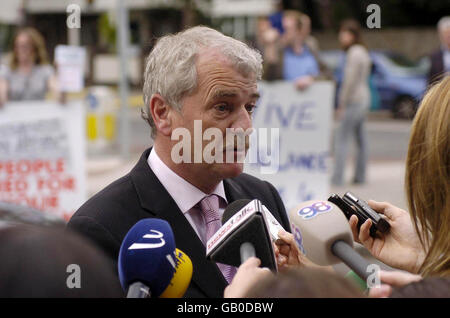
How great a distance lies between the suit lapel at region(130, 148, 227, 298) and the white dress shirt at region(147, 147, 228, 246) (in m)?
0.03

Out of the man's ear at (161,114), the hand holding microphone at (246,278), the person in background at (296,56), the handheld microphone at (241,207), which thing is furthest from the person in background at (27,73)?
the hand holding microphone at (246,278)

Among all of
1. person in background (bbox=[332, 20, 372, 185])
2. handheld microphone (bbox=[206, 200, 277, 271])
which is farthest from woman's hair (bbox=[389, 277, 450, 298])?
person in background (bbox=[332, 20, 372, 185])

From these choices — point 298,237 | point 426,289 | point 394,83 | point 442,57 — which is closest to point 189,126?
point 298,237

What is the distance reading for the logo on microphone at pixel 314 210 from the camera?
192cm

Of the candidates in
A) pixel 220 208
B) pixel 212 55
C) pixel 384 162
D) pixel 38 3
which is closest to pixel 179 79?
pixel 212 55

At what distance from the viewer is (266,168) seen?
5988 mm

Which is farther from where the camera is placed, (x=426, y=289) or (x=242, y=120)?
(x=242, y=120)

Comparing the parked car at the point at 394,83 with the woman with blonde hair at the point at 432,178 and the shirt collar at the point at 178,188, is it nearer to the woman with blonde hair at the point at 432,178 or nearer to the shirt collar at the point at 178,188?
the shirt collar at the point at 178,188

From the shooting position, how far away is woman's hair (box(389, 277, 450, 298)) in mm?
1454

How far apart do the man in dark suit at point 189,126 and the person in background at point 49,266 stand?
2.67 ft

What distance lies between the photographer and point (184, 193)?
231cm

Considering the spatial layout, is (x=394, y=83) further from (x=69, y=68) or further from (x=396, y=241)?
(x=396, y=241)

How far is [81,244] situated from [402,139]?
1549 cm

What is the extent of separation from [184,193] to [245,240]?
59cm
